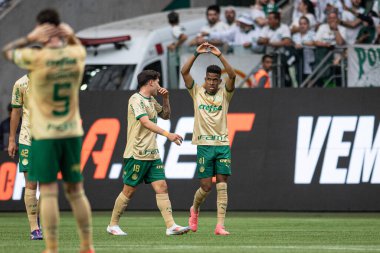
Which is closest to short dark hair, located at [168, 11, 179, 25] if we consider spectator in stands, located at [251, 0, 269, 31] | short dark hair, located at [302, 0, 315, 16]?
spectator in stands, located at [251, 0, 269, 31]

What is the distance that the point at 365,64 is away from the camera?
2347 cm

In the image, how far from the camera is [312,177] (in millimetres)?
22828

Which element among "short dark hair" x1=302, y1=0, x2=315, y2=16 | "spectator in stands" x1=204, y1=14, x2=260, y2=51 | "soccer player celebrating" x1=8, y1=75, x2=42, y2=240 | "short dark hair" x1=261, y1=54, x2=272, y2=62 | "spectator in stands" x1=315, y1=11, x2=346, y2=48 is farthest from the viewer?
"short dark hair" x1=302, y1=0, x2=315, y2=16

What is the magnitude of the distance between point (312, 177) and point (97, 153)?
4576 mm

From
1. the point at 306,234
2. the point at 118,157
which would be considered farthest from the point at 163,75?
the point at 306,234

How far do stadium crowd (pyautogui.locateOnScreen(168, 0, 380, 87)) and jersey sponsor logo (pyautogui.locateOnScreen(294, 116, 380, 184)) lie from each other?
4.33ft

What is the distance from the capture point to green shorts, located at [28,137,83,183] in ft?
35.9

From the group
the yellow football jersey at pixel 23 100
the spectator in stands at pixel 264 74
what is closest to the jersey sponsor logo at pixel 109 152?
the spectator in stands at pixel 264 74

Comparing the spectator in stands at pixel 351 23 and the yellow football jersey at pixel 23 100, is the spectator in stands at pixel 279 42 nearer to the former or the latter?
the spectator in stands at pixel 351 23

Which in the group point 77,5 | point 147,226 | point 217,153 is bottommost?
point 147,226

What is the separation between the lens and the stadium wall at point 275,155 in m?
22.8

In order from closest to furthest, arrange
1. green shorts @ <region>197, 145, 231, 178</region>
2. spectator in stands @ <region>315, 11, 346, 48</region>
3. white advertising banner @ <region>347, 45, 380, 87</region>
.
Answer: green shorts @ <region>197, 145, 231, 178</region> → white advertising banner @ <region>347, 45, 380, 87</region> → spectator in stands @ <region>315, 11, 346, 48</region>

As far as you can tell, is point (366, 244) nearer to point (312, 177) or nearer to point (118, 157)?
point (312, 177)

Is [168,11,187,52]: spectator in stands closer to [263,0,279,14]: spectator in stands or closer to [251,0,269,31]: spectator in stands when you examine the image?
[251,0,269,31]: spectator in stands
